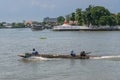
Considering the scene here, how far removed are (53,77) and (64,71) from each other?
337cm

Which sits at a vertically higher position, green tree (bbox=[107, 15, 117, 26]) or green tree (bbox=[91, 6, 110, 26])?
green tree (bbox=[91, 6, 110, 26])

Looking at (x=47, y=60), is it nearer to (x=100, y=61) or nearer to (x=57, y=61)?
(x=57, y=61)

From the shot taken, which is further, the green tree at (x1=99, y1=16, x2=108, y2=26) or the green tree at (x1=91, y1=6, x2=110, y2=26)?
the green tree at (x1=91, y1=6, x2=110, y2=26)

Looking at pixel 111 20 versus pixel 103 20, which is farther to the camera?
pixel 111 20

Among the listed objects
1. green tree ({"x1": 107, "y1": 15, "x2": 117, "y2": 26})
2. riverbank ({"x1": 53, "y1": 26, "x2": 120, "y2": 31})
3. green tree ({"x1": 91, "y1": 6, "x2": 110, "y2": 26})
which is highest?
green tree ({"x1": 91, "y1": 6, "x2": 110, "y2": 26})

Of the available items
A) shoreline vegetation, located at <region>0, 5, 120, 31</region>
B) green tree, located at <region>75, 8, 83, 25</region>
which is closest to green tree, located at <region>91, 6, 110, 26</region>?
shoreline vegetation, located at <region>0, 5, 120, 31</region>

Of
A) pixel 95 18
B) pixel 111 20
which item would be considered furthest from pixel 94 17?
pixel 111 20

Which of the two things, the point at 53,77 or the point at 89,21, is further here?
the point at 89,21

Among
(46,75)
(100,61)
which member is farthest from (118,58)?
(46,75)

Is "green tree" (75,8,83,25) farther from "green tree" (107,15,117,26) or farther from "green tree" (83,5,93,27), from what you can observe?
"green tree" (107,15,117,26)

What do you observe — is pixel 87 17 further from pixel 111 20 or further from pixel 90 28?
pixel 111 20

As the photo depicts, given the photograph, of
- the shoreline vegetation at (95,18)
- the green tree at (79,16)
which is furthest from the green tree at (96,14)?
the green tree at (79,16)

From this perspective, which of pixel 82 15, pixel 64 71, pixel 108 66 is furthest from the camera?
pixel 82 15

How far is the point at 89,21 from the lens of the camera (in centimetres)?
16012
